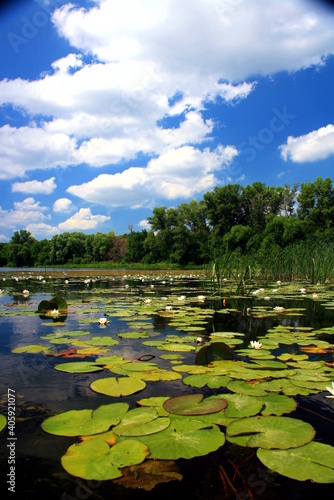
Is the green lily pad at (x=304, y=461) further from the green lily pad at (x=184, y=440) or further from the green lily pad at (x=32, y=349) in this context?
the green lily pad at (x=32, y=349)

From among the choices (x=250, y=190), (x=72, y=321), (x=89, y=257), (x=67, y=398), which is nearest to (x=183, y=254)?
(x=250, y=190)

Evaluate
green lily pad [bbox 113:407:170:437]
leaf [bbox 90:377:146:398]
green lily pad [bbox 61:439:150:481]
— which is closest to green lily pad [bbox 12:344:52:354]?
leaf [bbox 90:377:146:398]

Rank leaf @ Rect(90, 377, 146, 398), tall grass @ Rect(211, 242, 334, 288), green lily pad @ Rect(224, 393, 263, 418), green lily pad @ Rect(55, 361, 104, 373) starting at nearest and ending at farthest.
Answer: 1. green lily pad @ Rect(224, 393, 263, 418)
2. leaf @ Rect(90, 377, 146, 398)
3. green lily pad @ Rect(55, 361, 104, 373)
4. tall grass @ Rect(211, 242, 334, 288)

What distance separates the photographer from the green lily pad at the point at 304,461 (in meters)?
1.18

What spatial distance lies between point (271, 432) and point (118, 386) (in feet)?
3.14

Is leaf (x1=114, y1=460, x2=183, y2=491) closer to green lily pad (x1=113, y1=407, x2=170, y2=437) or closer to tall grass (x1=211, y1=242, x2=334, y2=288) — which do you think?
green lily pad (x1=113, y1=407, x2=170, y2=437)

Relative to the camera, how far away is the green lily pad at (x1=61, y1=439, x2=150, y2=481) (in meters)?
1.18

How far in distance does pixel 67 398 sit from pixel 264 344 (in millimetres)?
1951

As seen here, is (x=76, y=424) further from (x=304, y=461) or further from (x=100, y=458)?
(x=304, y=461)

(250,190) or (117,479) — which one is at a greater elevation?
(250,190)

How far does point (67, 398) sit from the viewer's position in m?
1.93

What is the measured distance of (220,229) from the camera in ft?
131

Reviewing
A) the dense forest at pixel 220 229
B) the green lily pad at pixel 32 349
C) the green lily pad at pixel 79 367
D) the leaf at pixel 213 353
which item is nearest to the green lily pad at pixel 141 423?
the green lily pad at pixel 79 367

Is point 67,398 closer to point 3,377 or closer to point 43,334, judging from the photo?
point 3,377
